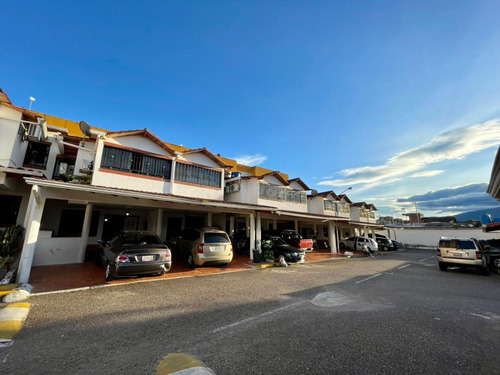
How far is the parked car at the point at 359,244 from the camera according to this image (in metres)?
23.5

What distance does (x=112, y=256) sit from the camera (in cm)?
714

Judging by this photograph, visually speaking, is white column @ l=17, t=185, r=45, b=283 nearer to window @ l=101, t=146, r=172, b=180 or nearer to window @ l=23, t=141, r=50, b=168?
window @ l=101, t=146, r=172, b=180

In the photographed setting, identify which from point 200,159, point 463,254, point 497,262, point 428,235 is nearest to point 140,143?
→ point 200,159

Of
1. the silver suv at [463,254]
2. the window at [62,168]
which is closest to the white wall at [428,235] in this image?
the silver suv at [463,254]

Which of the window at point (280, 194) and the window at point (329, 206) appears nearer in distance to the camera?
the window at point (280, 194)

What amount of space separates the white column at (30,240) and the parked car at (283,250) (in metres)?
11.3

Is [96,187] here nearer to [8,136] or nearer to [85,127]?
[85,127]

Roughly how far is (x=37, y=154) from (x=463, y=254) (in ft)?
81.6

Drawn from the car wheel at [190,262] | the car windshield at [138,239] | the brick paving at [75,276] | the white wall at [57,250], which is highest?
the car windshield at [138,239]

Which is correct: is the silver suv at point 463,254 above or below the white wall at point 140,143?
below

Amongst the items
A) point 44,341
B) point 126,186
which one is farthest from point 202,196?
point 44,341

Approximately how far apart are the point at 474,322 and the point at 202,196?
498 inches

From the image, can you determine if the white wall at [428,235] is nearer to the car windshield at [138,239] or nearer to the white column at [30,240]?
the car windshield at [138,239]

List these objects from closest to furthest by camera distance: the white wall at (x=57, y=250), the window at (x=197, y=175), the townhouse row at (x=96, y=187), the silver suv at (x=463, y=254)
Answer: the townhouse row at (x=96, y=187) < the white wall at (x=57, y=250) < the silver suv at (x=463, y=254) < the window at (x=197, y=175)
